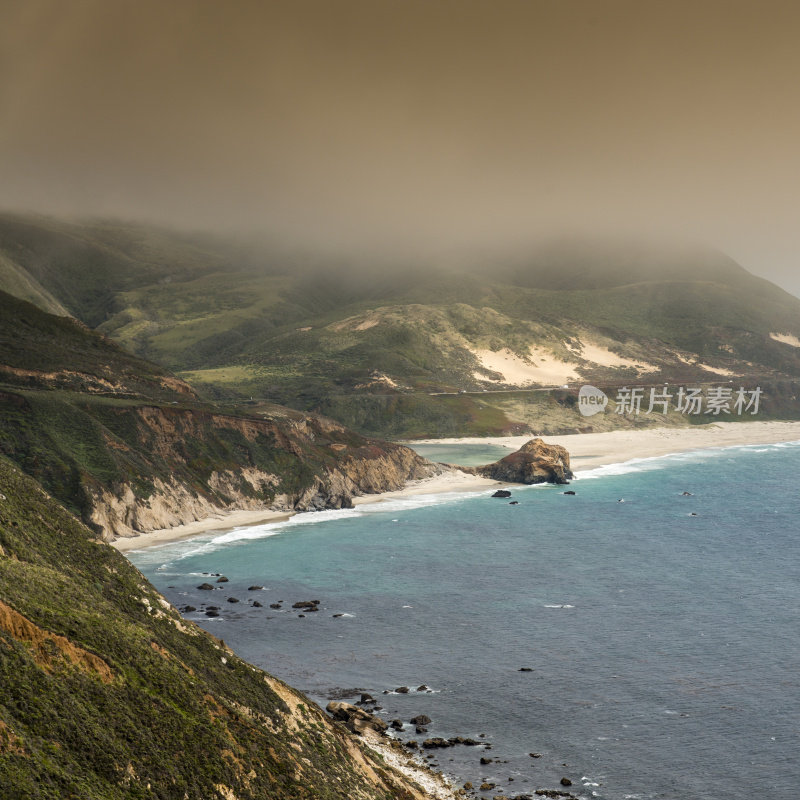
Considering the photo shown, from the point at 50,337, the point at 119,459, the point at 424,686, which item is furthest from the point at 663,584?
the point at 50,337

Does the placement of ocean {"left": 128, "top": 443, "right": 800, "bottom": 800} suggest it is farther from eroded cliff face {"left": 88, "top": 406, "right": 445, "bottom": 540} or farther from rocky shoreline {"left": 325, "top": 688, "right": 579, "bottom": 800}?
eroded cliff face {"left": 88, "top": 406, "right": 445, "bottom": 540}

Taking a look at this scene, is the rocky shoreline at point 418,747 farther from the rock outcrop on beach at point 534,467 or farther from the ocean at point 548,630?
the rock outcrop on beach at point 534,467

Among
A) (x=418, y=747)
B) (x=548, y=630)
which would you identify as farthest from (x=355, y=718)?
(x=548, y=630)

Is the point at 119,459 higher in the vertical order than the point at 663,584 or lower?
higher

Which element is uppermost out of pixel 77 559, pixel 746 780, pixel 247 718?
pixel 77 559

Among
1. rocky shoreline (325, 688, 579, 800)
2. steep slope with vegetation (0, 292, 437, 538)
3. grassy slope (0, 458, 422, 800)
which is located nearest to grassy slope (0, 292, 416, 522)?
steep slope with vegetation (0, 292, 437, 538)

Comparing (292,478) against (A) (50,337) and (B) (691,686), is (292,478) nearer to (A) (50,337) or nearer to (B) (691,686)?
(A) (50,337)
